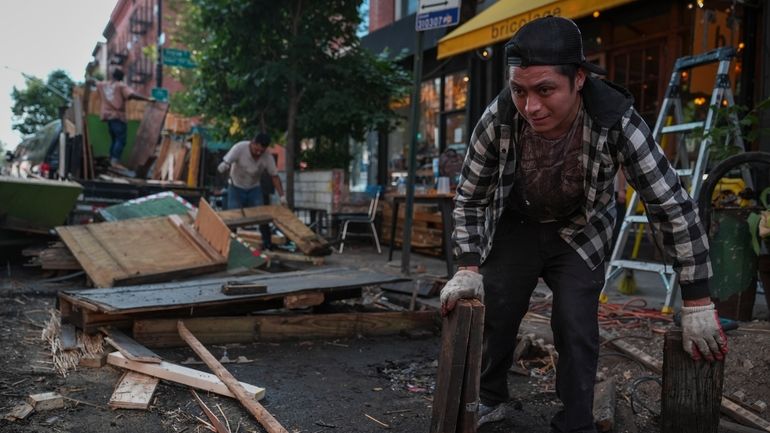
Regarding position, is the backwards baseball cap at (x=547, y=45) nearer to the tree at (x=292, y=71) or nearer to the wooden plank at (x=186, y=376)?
the wooden plank at (x=186, y=376)

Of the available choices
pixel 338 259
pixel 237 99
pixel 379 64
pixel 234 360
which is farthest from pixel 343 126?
pixel 234 360

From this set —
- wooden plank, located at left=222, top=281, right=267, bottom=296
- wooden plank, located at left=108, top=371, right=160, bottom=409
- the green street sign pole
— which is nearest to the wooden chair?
the green street sign pole

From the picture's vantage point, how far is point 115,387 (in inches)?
130

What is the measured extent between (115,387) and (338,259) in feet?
17.9

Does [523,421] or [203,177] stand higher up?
[203,177]

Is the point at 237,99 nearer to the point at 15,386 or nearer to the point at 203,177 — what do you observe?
the point at 203,177

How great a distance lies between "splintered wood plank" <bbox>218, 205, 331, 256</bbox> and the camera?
7.99 m

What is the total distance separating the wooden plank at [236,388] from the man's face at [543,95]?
1.74m

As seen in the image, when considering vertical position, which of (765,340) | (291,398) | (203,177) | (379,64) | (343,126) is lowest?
(291,398)

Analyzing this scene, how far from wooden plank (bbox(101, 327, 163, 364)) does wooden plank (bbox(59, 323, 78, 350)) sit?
7.7 inches

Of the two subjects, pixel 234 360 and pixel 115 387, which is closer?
pixel 115 387

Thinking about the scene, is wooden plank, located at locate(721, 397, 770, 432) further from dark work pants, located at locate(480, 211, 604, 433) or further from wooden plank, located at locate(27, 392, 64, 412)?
wooden plank, located at locate(27, 392, 64, 412)

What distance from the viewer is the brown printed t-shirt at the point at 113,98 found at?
10.8 metres

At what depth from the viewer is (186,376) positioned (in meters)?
3.35
